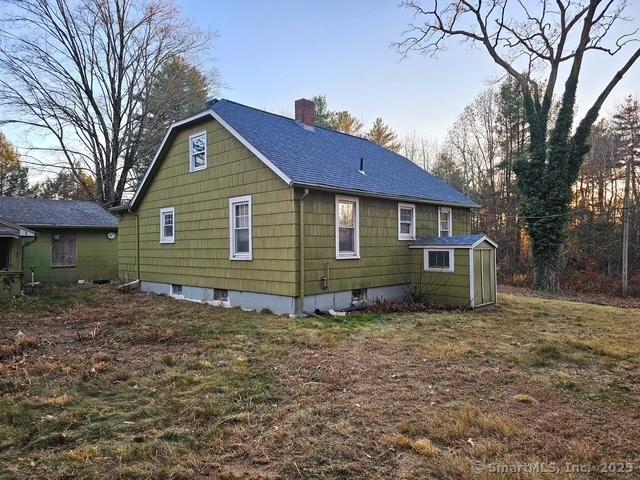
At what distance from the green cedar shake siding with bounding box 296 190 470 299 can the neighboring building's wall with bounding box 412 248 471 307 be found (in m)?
0.28

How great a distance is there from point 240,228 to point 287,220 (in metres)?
1.98

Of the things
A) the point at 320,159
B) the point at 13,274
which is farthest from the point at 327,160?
the point at 13,274

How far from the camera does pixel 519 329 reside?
8.20m

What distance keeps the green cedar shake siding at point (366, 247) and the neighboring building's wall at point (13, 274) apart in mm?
9582

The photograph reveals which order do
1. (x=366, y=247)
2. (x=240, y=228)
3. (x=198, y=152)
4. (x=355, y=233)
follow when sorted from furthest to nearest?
(x=198, y=152) < (x=366, y=247) < (x=240, y=228) < (x=355, y=233)

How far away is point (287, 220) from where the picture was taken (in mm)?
9242

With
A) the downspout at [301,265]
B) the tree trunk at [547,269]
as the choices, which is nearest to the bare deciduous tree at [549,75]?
the tree trunk at [547,269]

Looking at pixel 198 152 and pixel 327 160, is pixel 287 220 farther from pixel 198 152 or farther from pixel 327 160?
pixel 198 152

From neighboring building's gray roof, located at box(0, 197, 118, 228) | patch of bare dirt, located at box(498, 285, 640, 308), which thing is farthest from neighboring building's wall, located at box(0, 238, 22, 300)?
patch of bare dirt, located at box(498, 285, 640, 308)

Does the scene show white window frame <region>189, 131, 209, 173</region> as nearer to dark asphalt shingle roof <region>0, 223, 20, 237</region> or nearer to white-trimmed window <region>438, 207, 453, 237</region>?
dark asphalt shingle roof <region>0, 223, 20, 237</region>

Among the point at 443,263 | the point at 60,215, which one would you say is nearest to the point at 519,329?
the point at 443,263

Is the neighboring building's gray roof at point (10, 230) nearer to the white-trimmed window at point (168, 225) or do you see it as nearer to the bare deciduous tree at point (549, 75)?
the white-trimmed window at point (168, 225)

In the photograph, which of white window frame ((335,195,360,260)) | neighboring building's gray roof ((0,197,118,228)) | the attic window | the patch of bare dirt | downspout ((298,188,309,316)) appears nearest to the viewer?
downspout ((298,188,309,316))

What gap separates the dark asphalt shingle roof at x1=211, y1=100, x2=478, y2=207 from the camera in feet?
32.6
